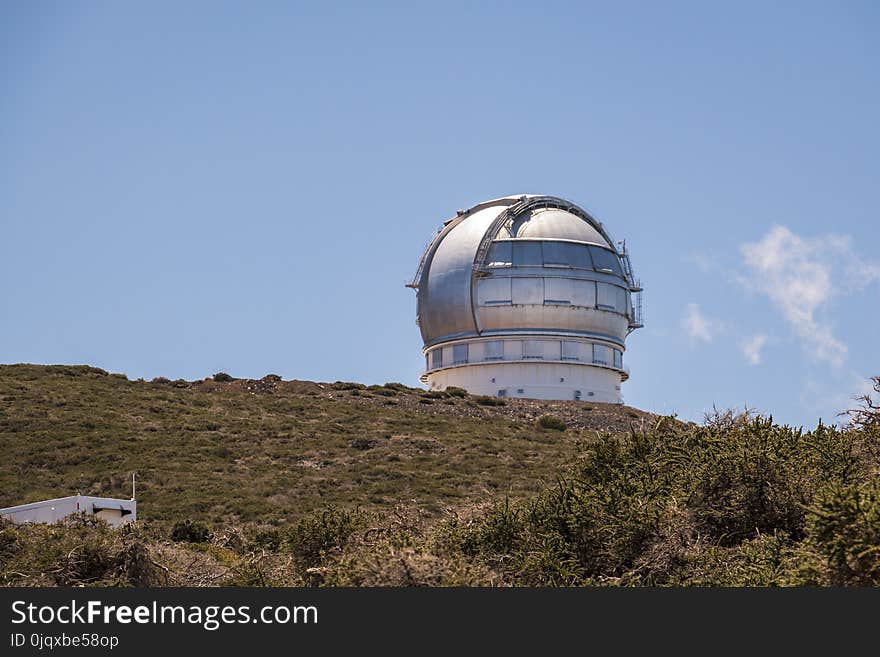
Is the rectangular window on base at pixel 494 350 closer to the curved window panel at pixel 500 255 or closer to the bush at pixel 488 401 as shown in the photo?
the bush at pixel 488 401

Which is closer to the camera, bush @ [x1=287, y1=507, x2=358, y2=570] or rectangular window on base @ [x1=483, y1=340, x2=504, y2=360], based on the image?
bush @ [x1=287, y1=507, x2=358, y2=570]

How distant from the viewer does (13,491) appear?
39406 millimetres

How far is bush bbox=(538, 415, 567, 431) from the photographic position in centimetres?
5631

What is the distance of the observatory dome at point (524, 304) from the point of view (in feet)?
213

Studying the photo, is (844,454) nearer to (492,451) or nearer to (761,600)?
(761,600)

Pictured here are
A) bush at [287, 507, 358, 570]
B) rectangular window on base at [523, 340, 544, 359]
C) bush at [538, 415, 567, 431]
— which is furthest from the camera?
rectangular window on base at [523, 340, 544, 359]

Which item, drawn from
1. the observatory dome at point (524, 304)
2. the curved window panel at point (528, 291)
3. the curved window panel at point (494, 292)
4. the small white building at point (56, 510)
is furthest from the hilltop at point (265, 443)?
the small white building at point (56, 510)

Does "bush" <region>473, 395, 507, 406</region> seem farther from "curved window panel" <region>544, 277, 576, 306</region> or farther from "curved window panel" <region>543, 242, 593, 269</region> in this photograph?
"curved window panel" <region>543, 242, 593, 269</region>

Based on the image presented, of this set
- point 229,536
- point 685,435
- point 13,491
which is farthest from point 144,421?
point 685,435

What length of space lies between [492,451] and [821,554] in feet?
113

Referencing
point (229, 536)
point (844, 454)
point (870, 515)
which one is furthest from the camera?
point (229, 536)

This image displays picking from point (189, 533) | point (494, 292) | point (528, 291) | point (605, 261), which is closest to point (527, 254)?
point (528, 291)

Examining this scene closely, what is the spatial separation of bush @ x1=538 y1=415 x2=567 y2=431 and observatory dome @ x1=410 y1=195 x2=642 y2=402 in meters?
8.04

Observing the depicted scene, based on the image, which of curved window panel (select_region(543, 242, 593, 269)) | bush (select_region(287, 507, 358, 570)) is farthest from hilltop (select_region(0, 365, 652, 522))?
bush (select_region(287, 507, 358, 570))
